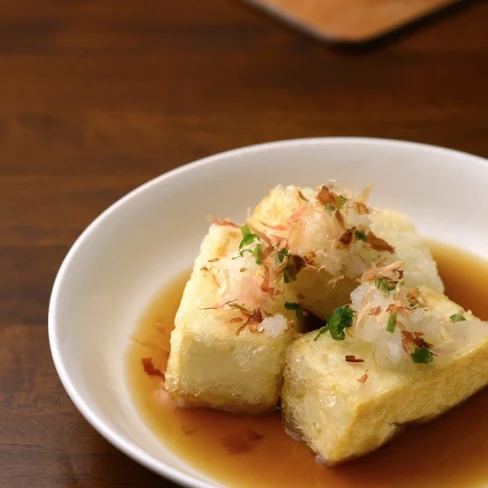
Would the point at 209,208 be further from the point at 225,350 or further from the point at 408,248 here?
the point at 225,350

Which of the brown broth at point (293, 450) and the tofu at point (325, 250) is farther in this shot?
the tofu at point (325, 250)

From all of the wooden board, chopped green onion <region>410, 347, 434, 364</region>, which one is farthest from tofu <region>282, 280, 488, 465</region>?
the wooden board

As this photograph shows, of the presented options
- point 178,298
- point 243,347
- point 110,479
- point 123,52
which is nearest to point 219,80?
point 123,52

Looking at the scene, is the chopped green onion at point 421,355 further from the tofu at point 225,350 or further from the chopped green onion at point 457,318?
the tofu at point 225,350

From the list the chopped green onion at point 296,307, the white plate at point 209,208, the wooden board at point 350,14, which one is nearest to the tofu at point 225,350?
the chopped green onion at point 296,307

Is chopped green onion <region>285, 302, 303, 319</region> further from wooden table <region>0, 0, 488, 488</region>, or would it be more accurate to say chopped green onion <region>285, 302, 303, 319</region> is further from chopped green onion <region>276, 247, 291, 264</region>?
wooden table <region>0, 0, 488, 488</region>

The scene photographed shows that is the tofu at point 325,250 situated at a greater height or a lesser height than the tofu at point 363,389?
greater

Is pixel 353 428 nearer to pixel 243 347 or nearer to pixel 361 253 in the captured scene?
pixel 243 347
